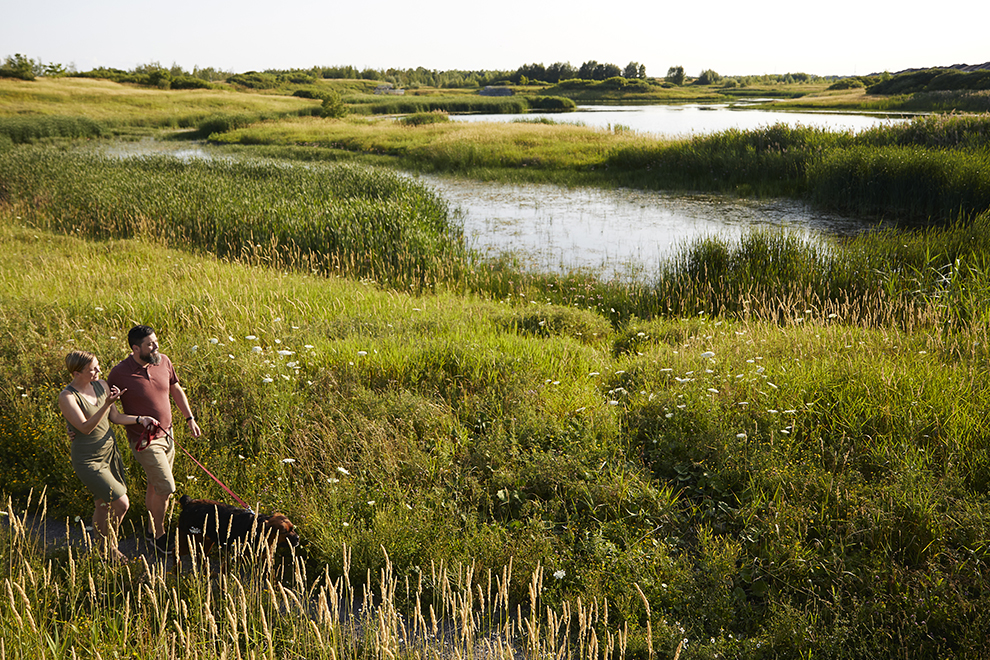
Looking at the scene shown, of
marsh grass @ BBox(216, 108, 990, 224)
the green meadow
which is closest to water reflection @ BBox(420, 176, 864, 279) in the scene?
marsh grass @ BBox(216, 108, 990, 224)

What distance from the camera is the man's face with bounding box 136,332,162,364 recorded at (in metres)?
4.16

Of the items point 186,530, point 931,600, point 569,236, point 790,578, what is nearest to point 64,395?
point 186,530

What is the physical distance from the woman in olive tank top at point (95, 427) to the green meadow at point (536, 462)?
38 cm

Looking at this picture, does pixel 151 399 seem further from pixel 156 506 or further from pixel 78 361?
pixel 156 506

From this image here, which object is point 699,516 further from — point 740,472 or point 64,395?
point 64,395

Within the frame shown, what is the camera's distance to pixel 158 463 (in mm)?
4367

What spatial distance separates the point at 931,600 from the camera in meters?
3.75

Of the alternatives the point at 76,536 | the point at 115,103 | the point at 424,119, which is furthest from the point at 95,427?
the point at 115,103

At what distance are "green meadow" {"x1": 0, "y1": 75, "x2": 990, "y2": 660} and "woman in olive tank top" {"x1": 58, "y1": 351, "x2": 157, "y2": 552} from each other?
15.1 inches

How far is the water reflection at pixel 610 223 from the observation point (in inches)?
590

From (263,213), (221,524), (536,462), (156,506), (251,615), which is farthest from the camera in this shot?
(263,213)

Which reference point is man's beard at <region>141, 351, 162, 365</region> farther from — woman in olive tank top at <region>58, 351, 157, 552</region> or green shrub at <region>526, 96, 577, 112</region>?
green shrub at <region>526, 96, 577, 112</region>

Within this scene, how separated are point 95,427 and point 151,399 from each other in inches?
14.9

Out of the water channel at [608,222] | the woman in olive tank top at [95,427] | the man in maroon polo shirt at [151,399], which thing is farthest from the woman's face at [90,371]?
the water channel at [608,222]
